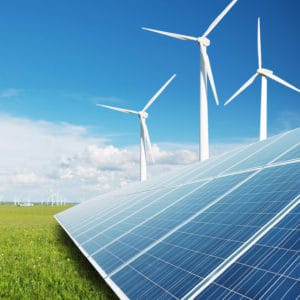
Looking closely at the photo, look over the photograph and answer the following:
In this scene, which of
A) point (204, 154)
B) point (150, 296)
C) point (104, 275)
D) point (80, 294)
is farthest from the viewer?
point (204, 154)

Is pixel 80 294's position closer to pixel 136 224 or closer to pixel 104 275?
pixel 136 224

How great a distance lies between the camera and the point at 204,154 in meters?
30.0

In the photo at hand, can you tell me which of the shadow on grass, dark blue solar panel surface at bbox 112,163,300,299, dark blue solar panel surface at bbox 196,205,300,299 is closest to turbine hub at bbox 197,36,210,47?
the shadow on grass

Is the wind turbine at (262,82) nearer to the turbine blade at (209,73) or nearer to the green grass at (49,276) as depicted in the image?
the turbine blade at (209,73)

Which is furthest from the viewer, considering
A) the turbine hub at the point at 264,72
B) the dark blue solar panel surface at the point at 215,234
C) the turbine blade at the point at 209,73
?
the turbine hub at the point at 264,72

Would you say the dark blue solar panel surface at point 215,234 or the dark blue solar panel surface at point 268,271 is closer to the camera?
the dark blue solar panel surface at point 268,271

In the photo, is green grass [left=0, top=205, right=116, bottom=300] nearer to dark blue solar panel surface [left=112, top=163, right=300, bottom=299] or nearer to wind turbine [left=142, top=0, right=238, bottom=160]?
dark blue solar panel surface [left=112, top=163, right=300, bottom=299]

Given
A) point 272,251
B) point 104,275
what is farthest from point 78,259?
point 272,251

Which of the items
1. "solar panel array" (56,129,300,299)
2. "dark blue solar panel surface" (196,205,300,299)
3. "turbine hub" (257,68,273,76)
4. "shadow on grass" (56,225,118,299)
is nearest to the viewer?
"dark blue solar panel surface" (196,205,300,299)

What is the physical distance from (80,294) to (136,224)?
A: 2.41 metres

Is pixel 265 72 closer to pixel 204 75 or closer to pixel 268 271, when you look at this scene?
pixel 204 75

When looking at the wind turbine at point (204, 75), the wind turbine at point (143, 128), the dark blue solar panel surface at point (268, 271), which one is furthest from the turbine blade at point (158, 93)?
the dark blue solar panel surface at point (268, 271)

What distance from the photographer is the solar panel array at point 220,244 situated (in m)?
5.31

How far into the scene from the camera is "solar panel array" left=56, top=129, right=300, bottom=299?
17.4ft
